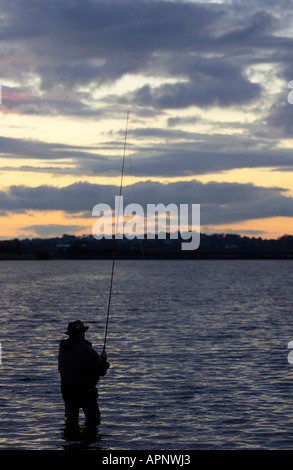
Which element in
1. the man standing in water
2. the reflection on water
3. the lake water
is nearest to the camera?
the man standing in water

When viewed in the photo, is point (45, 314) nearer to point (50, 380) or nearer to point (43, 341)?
point (43, 341)

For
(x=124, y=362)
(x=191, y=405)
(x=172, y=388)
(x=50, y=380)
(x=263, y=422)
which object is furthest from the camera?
(x=124, y=362)

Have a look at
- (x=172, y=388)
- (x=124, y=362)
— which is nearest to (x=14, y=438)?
(x=172, y=388)

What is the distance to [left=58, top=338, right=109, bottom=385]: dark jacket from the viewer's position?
11867mm

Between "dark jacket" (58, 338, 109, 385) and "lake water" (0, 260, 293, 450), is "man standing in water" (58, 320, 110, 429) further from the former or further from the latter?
"lake water" (0, 260, 293, 450)

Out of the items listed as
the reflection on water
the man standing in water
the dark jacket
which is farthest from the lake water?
the dark jacket

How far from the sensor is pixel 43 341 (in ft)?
85.1

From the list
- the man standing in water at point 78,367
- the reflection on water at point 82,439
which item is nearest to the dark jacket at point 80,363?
the man standing in water at point 78,367

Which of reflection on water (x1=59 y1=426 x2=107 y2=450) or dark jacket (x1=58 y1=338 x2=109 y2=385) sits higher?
dark jacket (x1=58 y1=338 x2=109 y2=385)

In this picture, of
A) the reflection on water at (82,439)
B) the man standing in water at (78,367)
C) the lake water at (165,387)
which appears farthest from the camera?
the lake water at (165,387)

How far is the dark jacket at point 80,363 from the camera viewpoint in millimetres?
11867

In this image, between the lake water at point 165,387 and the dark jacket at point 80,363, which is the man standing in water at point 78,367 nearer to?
the dark jacket at point 80,363

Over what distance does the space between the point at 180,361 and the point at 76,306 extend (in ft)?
85.9

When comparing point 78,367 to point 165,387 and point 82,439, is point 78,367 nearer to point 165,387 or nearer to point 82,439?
point 82,439
